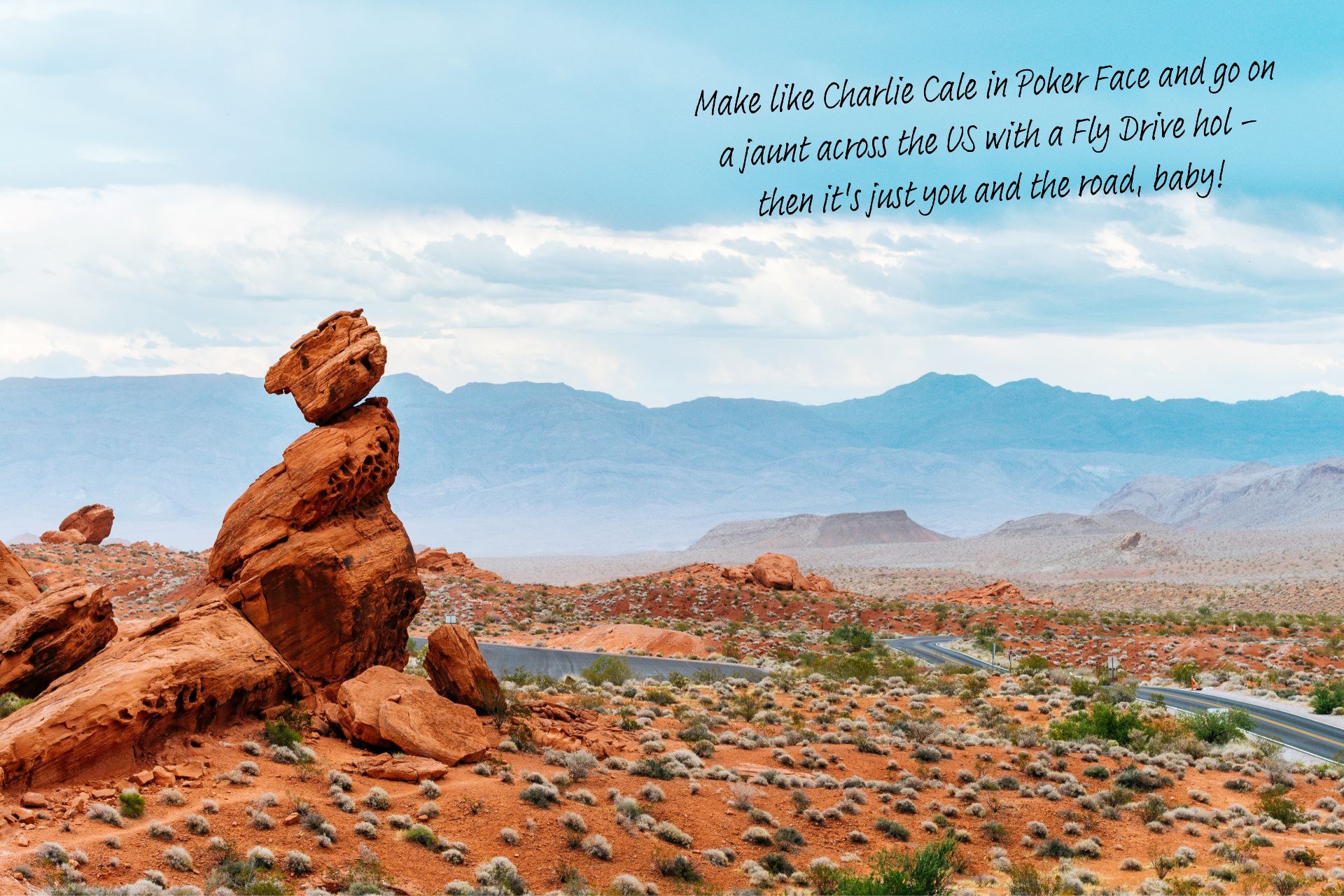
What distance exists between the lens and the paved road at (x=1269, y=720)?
98.4ft

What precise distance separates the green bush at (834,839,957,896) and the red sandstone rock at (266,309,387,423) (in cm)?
1316

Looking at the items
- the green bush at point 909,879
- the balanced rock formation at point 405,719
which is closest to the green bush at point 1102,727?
the green bush at point 909,879

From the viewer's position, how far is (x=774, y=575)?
75.5 metres

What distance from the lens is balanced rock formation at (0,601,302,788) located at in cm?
1694

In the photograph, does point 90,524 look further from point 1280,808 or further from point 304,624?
point 1280,808

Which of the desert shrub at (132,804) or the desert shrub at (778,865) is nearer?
the desert shrub at (132,804)

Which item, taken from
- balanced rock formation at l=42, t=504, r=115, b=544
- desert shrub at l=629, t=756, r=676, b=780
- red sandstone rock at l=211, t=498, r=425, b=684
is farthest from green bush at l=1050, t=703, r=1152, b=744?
balanced rock formation at l=42, t=504, r=115, b=544

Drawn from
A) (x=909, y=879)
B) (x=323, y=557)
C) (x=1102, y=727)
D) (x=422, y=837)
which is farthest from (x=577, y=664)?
(x=909, y=879)

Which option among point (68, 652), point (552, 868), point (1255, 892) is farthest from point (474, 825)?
point (1255, 892)

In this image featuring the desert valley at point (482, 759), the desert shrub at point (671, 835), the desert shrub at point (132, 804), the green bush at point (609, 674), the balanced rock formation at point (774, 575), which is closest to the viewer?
the desert shrub at point (132, 804)

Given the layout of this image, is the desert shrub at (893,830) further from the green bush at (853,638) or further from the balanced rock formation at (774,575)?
the balanced rock formation at (774,575)

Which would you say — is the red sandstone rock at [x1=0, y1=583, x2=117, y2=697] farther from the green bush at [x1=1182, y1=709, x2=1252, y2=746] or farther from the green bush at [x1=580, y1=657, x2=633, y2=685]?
the green bush at [x1=1182, y1=709, x2=1252, y2=746]

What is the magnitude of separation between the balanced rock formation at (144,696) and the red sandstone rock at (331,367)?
4.45 metres

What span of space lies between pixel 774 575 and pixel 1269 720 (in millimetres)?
42600
